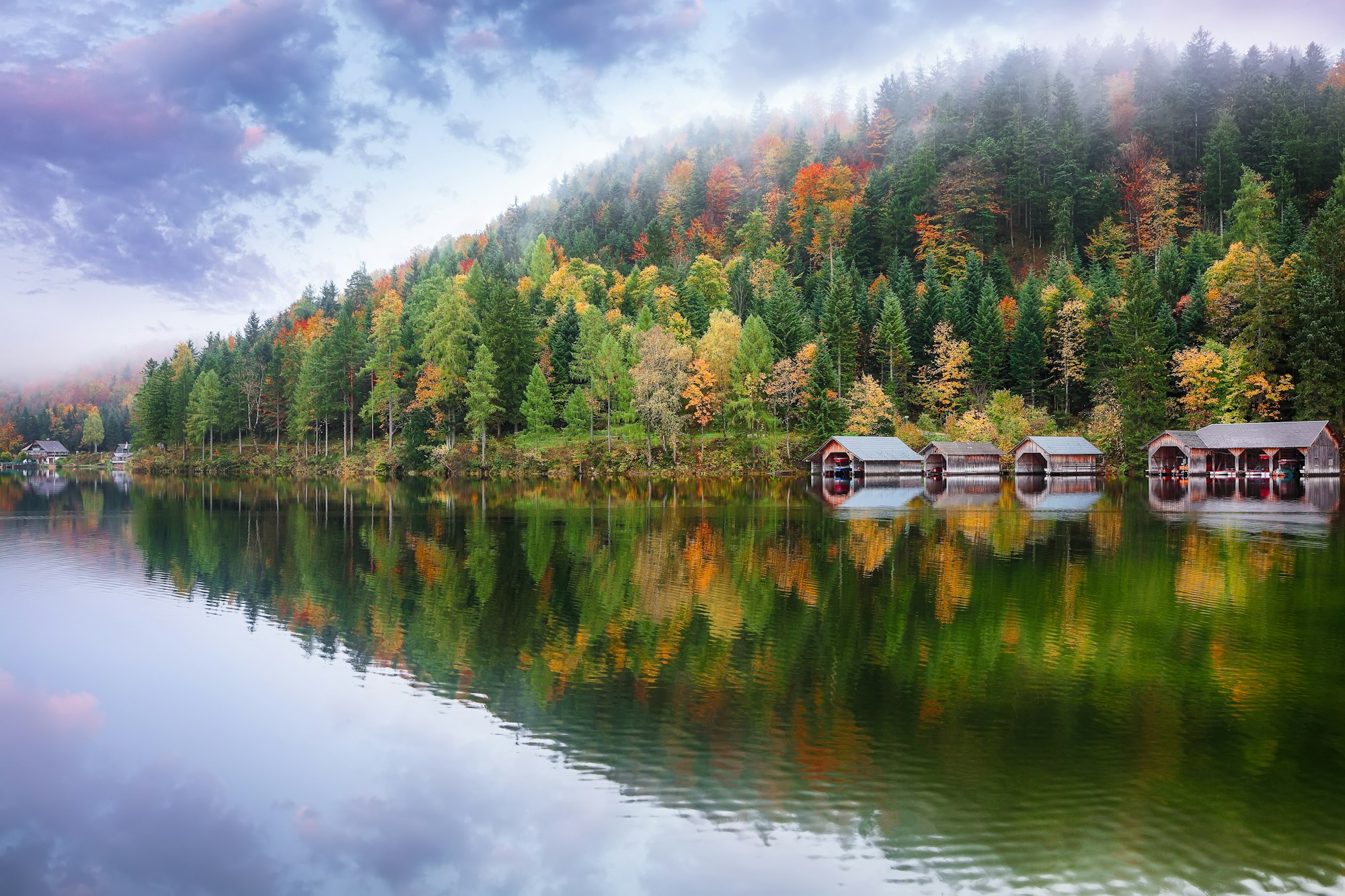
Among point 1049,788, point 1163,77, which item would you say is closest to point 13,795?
point 1049,788

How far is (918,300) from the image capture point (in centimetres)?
9281

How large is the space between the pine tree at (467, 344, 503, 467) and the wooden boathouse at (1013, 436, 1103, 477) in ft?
164

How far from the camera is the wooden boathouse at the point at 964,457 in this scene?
246ft

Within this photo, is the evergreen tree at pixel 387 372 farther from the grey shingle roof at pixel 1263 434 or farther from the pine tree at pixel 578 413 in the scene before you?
the grey shingle roof at pixel 1263 434

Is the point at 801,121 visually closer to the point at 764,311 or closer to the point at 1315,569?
the point at 764,311

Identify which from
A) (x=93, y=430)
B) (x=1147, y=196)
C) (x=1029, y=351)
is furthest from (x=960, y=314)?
(x=93, y=430)

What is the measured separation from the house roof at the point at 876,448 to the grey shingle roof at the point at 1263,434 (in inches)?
918

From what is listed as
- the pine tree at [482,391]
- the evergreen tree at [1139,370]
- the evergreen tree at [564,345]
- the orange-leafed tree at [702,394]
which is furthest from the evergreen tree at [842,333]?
the pine tree at [482,391]

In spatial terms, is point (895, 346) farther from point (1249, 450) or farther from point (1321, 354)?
point (1321, 354)

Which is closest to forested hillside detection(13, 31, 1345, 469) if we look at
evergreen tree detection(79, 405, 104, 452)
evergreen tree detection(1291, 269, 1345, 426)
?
evergreen tree detection(1291, 269, 1345, 426)

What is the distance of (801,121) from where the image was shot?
598 ft

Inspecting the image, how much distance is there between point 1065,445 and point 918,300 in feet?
86.9

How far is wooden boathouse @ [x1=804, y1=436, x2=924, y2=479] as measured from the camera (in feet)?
241

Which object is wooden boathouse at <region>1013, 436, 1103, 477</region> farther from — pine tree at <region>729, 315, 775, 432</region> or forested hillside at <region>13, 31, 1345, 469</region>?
pine tree at <region>729, 315, 775, 432</region>
